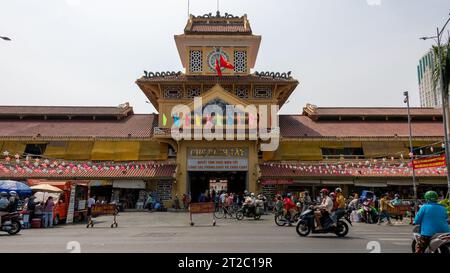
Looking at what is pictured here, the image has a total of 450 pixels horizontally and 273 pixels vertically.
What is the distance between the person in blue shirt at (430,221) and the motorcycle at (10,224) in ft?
47.7

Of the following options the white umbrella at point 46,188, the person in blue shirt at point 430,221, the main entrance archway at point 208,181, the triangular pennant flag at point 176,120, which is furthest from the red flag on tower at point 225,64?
the person in blue shirt at point 430,221

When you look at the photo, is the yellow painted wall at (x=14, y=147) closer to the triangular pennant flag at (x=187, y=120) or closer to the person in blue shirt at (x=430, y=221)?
the triangular pennant flag at (x=187, y=120)

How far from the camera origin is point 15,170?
28.3m

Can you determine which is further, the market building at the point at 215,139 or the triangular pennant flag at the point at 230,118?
the triangular pennant flag at the point at 230,118

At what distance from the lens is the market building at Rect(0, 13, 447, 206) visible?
28438 millimetres

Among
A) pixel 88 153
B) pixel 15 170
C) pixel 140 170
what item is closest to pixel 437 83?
pixel 140 170

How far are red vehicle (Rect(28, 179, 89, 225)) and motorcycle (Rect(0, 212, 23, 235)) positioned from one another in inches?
176

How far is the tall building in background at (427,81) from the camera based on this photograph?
81.4ft

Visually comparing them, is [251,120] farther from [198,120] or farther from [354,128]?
[354,128]

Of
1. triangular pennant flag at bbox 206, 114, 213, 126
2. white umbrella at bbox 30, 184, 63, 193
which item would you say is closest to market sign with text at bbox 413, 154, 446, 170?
triangular pennant flag at bbox 206, 114, 213, 126

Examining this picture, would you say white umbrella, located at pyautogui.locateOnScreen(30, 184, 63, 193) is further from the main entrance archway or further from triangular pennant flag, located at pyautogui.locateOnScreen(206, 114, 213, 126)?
the main entrance archway

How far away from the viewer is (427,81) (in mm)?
29531

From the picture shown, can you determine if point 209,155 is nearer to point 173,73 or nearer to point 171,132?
point 171,132
